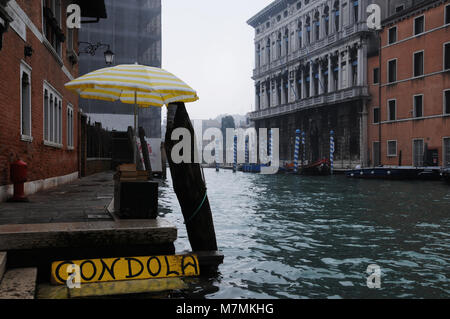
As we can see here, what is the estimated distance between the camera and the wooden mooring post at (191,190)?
5.39 m

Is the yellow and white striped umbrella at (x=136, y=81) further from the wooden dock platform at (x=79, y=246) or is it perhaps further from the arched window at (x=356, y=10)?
the arched window at (x=356, y=10)

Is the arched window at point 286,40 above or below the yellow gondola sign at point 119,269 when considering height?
above

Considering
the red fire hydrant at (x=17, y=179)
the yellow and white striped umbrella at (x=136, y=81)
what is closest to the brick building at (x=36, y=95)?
the red fire hydrant at (x=17, y=179)

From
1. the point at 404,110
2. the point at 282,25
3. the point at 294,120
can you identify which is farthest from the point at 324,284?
the point at 282,25

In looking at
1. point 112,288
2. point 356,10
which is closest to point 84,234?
point 112,288

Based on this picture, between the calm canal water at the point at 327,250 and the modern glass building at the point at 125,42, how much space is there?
2559cm

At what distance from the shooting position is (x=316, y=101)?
40875mm

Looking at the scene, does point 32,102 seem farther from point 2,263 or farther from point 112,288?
point 112,288

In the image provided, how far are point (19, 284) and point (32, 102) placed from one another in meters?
6.44

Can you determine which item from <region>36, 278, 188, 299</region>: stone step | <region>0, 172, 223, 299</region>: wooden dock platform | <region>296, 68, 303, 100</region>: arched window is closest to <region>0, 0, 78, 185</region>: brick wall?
<region>0, 172, 223, 299</region>: wooden dock platform

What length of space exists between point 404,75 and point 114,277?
31.6 metres

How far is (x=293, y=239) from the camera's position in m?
7.89

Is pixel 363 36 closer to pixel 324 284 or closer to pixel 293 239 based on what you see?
pixel 293 239

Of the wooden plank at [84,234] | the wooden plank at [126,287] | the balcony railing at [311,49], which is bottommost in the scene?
the wooden plank at [126,287]
